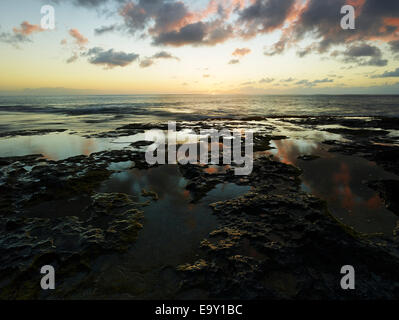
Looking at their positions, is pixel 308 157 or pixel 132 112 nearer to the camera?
pixel 308 157

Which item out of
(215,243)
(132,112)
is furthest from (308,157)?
(132,112)

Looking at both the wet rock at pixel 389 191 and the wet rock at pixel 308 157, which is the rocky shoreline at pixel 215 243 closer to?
the wet rock at pixel 389 191

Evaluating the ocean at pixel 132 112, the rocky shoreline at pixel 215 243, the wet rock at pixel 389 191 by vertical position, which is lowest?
the rocky shoreline at pixel 215 243

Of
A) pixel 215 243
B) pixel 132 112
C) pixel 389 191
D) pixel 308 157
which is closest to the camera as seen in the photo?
pixel 215 243

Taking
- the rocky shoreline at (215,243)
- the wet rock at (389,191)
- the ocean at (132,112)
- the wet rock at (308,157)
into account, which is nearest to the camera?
the rocky shoreline at (215,243)

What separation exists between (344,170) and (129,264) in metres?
9.77

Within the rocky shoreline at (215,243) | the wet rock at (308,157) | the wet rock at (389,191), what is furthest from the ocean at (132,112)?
the wet rock at (389,191)

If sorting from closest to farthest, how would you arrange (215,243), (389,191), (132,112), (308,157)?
(215,243) < (389,191) < (308,157) < (132,112)

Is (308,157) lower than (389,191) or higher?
higher

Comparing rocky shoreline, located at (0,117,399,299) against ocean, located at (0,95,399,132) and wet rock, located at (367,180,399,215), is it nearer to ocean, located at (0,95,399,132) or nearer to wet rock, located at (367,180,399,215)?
wet rock, located at (367,180,399,215)

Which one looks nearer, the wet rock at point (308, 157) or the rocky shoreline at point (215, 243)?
the rocky shoreline at point (215, 243)

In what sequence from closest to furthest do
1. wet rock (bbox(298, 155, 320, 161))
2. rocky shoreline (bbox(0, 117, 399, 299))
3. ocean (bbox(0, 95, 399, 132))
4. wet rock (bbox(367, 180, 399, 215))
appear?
rocky shoreline (bbox(0, 117, 399, 299)) → wet rock (bbox(367, 180, 399, 215)) → wet rock (bbox(298, 155, 320, 161)) → ocean (bbox(0, 95, 399, 132))

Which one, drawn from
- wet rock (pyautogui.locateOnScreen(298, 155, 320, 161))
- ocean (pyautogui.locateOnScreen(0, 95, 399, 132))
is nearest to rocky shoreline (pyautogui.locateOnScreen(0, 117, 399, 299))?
wet rock (pyautogui.locateOnScreen(298, 155, 320, 161))

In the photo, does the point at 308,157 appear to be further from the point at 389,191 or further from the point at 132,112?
the point at 132,112
